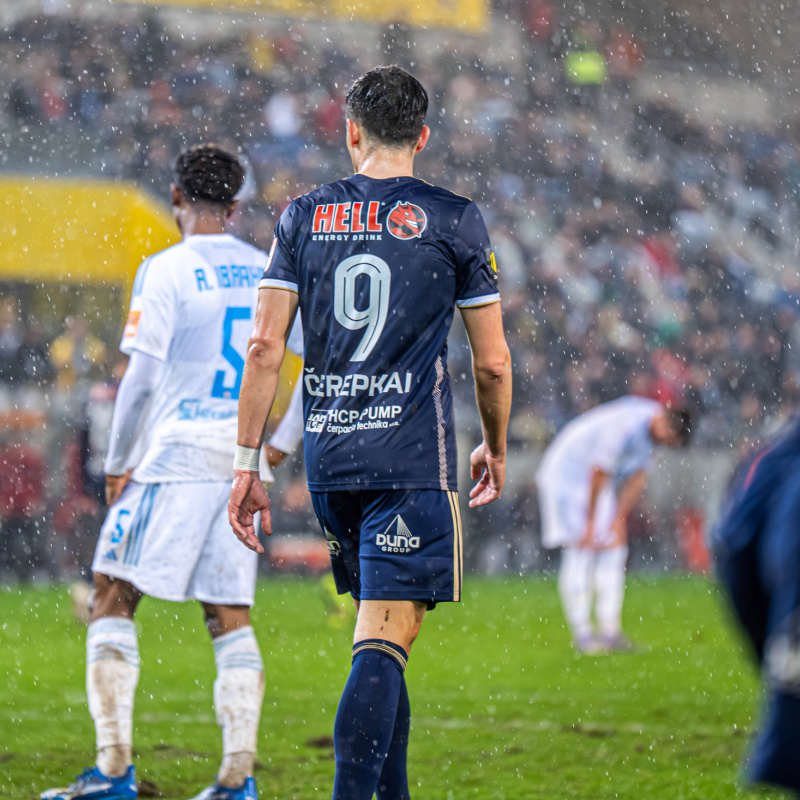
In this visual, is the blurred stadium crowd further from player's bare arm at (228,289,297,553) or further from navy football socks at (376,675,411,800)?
navy football socks at (376,675,411,800)

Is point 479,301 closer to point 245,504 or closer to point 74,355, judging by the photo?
point 245,504

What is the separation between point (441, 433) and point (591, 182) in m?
16.9

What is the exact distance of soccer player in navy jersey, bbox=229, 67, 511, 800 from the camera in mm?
2875

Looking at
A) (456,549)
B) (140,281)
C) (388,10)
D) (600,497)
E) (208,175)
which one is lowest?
(456,549)

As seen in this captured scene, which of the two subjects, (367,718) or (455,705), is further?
(455,705)

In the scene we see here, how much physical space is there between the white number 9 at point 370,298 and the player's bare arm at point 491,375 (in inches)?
7.9

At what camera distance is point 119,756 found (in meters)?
3.70

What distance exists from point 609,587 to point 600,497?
0.69 metres

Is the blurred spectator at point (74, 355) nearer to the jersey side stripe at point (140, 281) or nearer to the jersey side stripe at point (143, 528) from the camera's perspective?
the jersey side stripe at point (140, 281)

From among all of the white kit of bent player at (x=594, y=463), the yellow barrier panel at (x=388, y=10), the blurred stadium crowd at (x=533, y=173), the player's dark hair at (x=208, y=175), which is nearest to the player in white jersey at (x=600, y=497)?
the white kit of bent player at (x=594, y=463)

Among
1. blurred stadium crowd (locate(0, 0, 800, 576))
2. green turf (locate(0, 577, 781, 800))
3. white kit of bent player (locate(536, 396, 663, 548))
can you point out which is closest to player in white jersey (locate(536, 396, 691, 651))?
white kit of bent player (locate(536, 396, 663, 548))

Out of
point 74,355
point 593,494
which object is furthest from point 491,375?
Result: point 74,355

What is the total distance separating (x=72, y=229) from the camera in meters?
11.8

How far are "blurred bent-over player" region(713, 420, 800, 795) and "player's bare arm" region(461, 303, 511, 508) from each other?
145 cm
